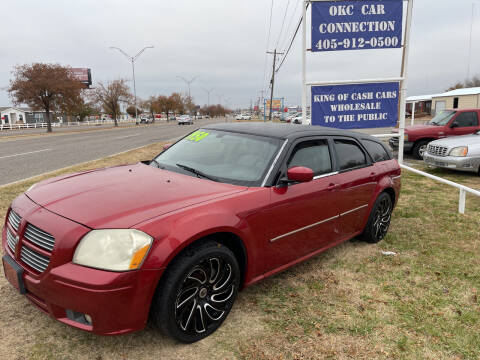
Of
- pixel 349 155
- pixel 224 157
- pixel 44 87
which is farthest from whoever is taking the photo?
pixel 44 87

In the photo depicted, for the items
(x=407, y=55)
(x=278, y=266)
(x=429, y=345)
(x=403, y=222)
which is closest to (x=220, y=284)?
(x=278, y=266)

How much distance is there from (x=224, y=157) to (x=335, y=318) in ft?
5.88

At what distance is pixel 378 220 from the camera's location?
4.68 metres

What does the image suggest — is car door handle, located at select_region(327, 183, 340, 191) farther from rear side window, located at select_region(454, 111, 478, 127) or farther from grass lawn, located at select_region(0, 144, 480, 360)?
rear side window, located at select_region(454, 111, 478, 127)

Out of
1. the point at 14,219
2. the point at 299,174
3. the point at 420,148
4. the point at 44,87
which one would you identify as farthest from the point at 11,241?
the point at 44,87

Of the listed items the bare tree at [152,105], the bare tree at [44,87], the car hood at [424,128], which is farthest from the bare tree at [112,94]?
the car hood at [424,128]

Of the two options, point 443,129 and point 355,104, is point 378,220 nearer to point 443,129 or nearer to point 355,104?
point 355,104

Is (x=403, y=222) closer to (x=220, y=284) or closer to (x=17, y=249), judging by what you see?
(x=220, y=284)

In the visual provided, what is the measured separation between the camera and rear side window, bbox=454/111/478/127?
39.9ft

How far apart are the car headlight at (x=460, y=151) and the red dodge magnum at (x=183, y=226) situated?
6480 millimetres

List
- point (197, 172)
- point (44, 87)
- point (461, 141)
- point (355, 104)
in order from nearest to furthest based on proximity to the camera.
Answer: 1. point (197, 172)
2. point (355, 104)
3. point (461, 141)
4. point (44, 87)

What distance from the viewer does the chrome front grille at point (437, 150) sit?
939cm

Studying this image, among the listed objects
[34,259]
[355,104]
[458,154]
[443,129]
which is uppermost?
[355,104]

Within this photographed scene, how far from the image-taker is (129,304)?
2.22 meters
